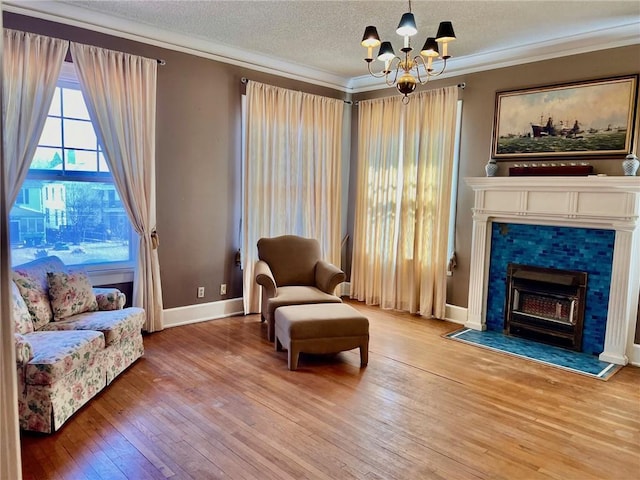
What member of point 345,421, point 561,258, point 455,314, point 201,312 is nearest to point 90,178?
point 201,312

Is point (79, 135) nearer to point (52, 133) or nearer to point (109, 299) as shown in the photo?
point (52, 133)

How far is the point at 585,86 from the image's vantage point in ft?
13.0

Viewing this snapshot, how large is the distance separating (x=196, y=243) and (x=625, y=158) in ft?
13.1

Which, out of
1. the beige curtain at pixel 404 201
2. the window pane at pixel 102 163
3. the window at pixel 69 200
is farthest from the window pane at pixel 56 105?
the beige curtain at pixel 404 201

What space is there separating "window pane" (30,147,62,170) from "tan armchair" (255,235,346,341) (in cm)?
194

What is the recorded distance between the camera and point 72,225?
390 centimetres

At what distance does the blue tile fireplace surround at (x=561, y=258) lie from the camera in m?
3.93

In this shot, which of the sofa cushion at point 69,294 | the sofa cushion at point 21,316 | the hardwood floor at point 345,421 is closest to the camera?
the hardwood floor at point 345,421

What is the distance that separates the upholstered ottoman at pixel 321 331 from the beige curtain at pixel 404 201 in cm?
170

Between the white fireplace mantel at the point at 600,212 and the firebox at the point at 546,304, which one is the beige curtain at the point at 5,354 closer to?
the white fireplace mantel at the point at 600,212

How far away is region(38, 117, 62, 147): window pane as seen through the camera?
3.70 metres

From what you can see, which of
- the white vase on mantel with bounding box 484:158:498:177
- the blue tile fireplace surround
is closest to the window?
the white vase on mantel with bounding box 484:158:498:177

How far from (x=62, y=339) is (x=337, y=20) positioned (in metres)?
3.14

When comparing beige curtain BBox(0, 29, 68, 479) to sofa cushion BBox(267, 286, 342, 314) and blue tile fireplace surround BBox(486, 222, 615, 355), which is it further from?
blue tile fireplace surround BBox(486, 222, 615, 355)
